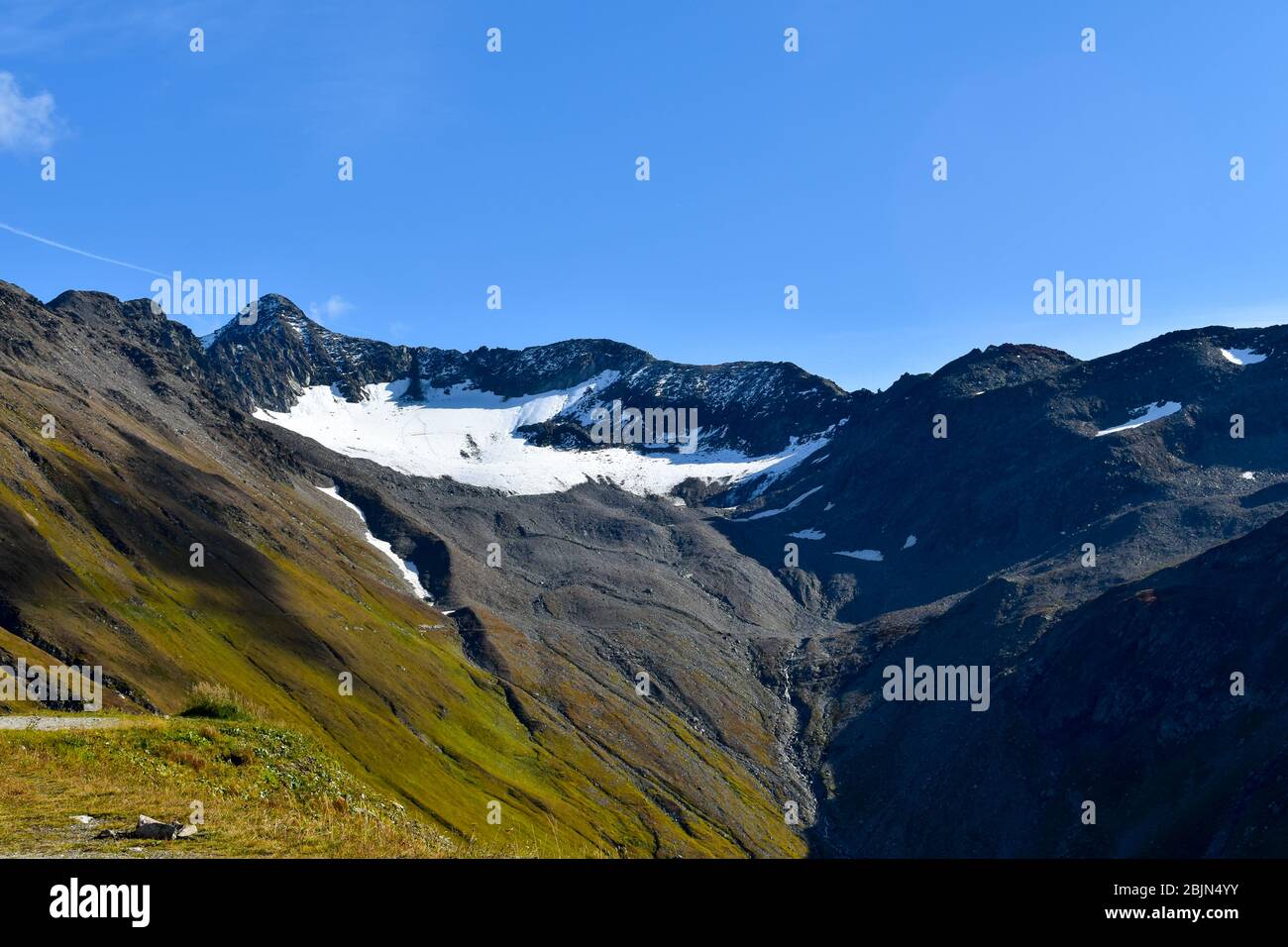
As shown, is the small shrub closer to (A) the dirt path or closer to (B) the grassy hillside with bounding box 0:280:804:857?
(A) the dirt path

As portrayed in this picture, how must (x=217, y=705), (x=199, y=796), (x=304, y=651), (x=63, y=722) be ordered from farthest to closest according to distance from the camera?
(x=304, y=651) → (x=63, y=722) → (x=217, y=705) → (x=199, y=796)

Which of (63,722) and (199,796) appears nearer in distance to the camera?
(199,796)

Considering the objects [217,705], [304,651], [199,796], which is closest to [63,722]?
[217,705]

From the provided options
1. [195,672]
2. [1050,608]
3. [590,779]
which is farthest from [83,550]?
[1050,608]

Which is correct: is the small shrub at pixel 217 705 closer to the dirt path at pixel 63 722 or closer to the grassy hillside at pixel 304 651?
the dirt path at pixel 63 722

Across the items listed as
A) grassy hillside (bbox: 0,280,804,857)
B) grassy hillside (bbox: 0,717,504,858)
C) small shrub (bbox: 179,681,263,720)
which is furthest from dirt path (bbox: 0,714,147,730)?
grassy hillside (bbox: 0,280,804,857)

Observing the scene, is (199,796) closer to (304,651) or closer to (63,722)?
(63,722)

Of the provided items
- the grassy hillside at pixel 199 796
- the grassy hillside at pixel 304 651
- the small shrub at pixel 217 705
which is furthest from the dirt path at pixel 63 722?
the grassy hillside at pixel 304 651

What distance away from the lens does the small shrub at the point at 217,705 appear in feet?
96.4

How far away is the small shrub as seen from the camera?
29.4m

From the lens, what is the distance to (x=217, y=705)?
2964 cm

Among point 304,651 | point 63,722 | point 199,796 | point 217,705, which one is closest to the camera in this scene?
point 199,796

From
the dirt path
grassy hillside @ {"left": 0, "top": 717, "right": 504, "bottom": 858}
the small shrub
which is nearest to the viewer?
grassy hillside @ {"left": 0, "top": 717, "right": 504, "bottom": 858}
